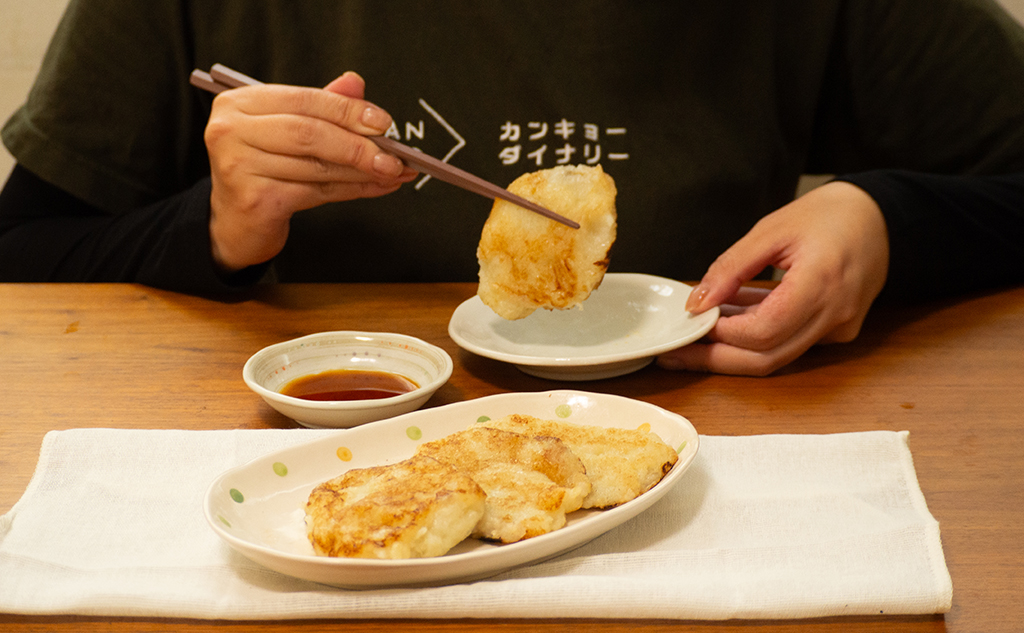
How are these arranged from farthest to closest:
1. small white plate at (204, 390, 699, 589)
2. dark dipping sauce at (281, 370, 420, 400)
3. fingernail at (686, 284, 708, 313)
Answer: fingernail at (686, 284, 708, 313), dark dipping sauce at (281, 370, 420, 400), small white plate at (204, 390, 699, 589)

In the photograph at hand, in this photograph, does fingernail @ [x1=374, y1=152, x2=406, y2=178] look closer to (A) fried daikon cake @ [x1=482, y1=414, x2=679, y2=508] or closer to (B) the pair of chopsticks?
(B) the pair of chopsticks

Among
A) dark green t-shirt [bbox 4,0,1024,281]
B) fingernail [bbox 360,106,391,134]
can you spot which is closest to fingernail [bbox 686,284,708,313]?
fingernail [bbox 360,106,391,134]

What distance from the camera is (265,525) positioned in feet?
2.87

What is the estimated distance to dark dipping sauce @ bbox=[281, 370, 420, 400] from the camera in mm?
1251

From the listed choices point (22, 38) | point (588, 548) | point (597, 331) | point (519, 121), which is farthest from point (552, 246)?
point (22, 38)

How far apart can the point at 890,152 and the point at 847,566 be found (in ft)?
6.55

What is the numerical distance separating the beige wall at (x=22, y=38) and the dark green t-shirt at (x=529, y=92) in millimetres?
1571

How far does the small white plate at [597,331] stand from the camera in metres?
1.31

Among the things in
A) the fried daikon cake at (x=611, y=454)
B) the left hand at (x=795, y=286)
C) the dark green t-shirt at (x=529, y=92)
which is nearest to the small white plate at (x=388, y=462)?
the fried daikon cake at (x=611, y=454)

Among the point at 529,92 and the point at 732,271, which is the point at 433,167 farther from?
the point at 529,92

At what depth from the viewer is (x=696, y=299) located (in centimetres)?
147

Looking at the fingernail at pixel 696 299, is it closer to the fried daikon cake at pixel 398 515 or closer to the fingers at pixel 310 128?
the fingers at pixel 310 128

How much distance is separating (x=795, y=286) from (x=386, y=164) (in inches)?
30.4

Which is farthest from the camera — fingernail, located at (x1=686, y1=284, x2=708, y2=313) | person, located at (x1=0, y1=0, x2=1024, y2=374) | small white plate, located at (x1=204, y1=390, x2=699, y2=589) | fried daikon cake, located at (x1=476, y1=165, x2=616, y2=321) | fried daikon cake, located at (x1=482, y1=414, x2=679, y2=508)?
person, located at (x1=0, y1=0, x2=1024, y2=374)
